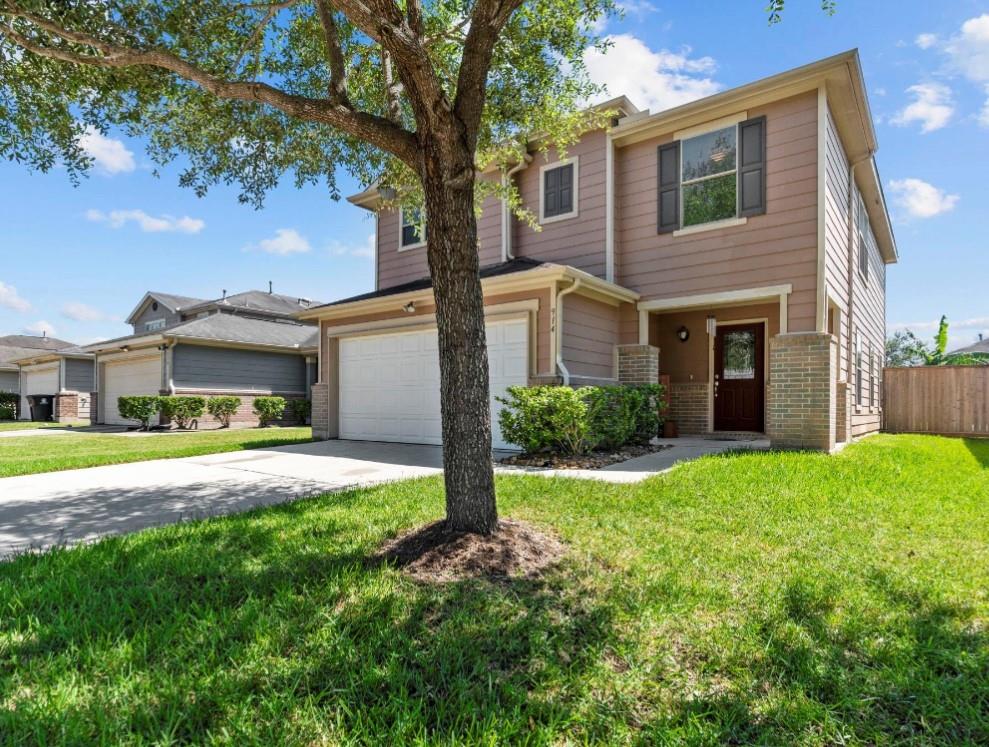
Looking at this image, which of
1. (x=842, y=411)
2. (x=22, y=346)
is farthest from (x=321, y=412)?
(x=22, y=346)

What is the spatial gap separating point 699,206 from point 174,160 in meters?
7.62

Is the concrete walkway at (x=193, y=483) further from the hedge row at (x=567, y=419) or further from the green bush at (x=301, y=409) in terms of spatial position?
the green bush at (x=301, y=409)

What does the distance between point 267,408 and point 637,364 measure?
1239cm

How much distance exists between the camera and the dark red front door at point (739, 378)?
9883mm

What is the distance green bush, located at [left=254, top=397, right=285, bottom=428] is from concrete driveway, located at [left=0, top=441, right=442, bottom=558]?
8.55m

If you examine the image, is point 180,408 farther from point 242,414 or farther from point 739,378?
point 739,378

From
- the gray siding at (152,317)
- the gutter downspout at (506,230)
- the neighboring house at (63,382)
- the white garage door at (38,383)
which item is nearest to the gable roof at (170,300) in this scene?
the gray siding at (152,317)

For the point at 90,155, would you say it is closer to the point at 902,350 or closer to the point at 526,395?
the point at 526,395

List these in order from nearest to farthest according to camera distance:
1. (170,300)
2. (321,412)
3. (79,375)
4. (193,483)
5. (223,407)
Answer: (193,483), (321,412), (223,407), (79,375), (170,300)

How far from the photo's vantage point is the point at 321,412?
1083 centimetres

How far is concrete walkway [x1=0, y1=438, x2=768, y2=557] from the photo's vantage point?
4.01 meters

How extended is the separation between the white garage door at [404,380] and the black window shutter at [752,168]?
3927 mm

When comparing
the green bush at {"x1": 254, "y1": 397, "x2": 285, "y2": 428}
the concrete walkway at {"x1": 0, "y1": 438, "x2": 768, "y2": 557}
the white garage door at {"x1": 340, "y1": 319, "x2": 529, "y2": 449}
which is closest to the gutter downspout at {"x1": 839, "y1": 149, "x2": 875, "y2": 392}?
the concrete walkway at {"x1": 0, "y1": 438, "x2": 768, "y2": 557}

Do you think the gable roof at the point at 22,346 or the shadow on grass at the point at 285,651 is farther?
the gable roof at the point at 22,346
